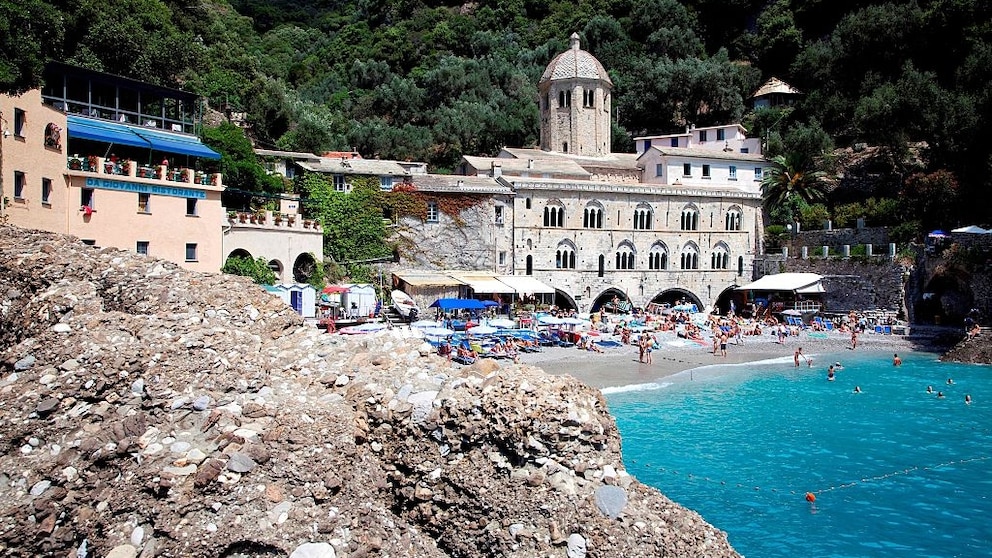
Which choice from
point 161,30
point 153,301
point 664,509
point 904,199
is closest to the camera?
point 664,509

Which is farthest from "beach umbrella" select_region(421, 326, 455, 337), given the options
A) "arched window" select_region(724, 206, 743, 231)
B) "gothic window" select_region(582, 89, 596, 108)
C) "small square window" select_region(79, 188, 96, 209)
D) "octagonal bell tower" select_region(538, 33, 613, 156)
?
"gothic window" select_region(582, 89, 596, 108)

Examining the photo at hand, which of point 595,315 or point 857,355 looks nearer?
point 857,355

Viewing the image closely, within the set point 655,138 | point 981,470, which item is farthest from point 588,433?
point 655,138

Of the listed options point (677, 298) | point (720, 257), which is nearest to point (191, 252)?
point (677, 298)

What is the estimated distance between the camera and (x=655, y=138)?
60000mm

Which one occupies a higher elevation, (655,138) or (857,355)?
(655,138)

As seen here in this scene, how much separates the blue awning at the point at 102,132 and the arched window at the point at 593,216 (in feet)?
84.7

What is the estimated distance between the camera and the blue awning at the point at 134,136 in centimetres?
2527

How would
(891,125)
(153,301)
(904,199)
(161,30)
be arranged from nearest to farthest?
(153,301), (161,30), (904,199), (891,125)

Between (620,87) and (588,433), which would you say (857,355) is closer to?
(588,433)

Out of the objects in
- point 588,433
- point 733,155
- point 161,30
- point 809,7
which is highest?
point 809,7

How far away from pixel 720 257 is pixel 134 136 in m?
35.4

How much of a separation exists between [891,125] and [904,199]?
19.3 ft

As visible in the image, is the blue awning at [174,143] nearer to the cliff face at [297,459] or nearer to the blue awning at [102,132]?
the blue awning at [102,132]
